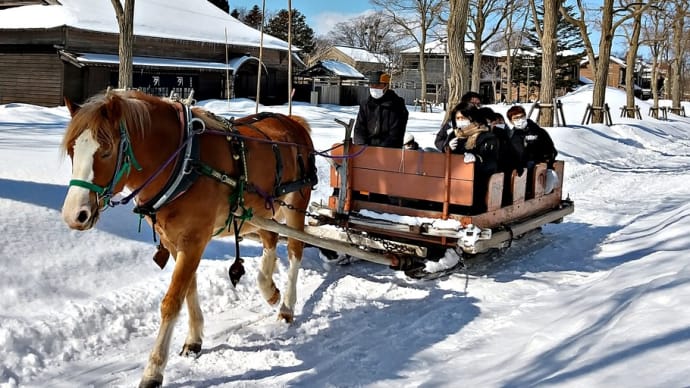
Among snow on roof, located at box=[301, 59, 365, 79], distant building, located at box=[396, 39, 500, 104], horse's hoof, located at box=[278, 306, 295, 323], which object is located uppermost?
distant building, located at box=[396, 39, 500, 104]

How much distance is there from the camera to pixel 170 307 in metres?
4.03

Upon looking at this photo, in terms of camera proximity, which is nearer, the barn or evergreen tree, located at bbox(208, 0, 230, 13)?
the barn

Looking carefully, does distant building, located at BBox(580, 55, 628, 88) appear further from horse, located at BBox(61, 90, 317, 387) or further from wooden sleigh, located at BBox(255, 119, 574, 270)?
horse, located at BBox(61, 90, 317, 387)

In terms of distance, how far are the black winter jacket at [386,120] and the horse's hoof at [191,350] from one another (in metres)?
3.57

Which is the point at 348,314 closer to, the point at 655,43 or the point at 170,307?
the point at 170,307

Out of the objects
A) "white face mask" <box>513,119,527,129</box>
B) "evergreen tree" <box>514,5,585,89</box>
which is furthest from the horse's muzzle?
"evergreen tree" <box>514,5,585,89</box>

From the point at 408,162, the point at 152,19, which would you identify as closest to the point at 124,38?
the point at 408,162

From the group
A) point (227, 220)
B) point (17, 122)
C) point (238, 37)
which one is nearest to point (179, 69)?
point (238, 37)

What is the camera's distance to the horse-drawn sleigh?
12.1 feet

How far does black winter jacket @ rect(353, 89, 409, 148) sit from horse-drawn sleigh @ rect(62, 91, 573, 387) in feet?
2.31

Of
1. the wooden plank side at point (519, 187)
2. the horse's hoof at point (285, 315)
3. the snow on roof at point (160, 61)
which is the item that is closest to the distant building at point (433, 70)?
the snow on roof at point (160, 61)

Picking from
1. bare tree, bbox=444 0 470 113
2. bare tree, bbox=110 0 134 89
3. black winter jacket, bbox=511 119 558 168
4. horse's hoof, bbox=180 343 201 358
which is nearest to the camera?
horse's hoof, bbox=180 343 201 358

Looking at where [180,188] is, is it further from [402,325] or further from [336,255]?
[336,255]

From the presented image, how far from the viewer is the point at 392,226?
6.22 meters
